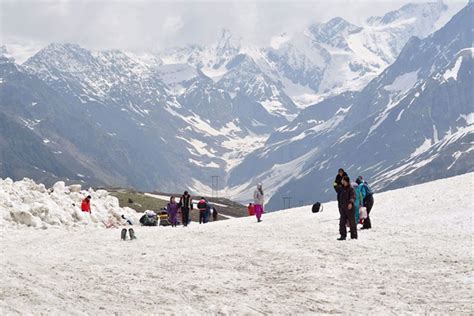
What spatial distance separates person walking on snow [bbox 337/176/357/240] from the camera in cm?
2575

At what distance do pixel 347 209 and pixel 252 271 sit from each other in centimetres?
712

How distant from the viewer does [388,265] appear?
2036 cm

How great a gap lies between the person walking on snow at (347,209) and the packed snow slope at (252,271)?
59 centimetres

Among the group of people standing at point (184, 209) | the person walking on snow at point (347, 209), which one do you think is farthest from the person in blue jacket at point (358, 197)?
the group of people standing at point (184, 209)

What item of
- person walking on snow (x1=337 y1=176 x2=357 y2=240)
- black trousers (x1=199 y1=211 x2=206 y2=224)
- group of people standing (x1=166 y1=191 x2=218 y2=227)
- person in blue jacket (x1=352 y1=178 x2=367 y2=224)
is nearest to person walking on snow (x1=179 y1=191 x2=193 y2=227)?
group of people standing (x1=166 y1=191 x2=218 y2=227)

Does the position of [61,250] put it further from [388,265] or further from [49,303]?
[388,265]

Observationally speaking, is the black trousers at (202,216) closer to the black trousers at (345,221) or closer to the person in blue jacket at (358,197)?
the person in blue jacket at (358,197)

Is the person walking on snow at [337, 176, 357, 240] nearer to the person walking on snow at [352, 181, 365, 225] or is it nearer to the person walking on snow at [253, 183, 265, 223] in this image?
the person walking on snow at [352, 181, 365, 225]

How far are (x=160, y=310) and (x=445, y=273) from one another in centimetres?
820

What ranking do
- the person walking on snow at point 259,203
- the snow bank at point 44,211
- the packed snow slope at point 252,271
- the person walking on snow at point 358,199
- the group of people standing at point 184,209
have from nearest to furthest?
the packed snow slope at point 252,271, the person walking on snow at point 358,199, the person walking on snow at point 259,203, the snow bank at point 44,211, the group of people standing at point 184,209

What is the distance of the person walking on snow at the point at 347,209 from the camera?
84.5 feet

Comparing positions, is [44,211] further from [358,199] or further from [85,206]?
[358,199]

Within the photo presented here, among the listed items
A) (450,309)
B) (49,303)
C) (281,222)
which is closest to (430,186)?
(281,222)

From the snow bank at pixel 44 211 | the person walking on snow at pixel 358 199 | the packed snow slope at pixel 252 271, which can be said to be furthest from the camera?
the snow bank at pixel 44 211
